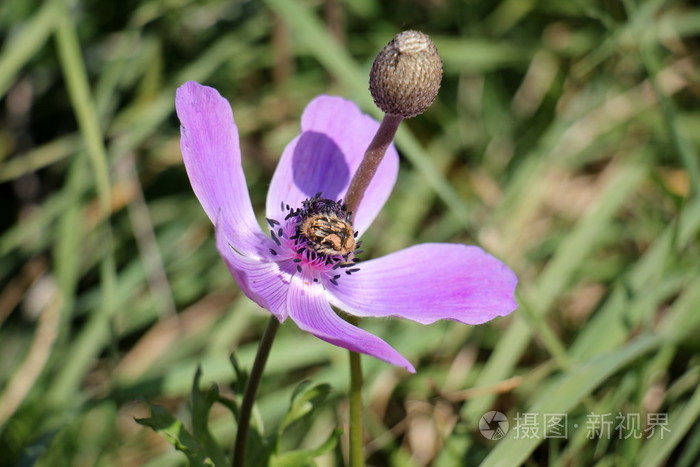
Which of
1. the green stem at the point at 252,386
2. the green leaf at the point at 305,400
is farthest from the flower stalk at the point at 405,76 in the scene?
the green leaf at the point at 305,400

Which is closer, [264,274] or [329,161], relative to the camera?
[264,274]

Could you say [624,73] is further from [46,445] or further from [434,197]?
[46,445]

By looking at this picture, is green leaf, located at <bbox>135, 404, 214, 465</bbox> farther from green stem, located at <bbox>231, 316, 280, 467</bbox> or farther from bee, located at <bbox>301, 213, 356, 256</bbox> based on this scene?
bee, located at <bbox>301, 213, 356, 256</bbox>

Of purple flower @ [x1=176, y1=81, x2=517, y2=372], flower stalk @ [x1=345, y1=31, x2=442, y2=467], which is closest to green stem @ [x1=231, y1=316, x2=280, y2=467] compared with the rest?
purple flower @ [x1=176, y1=81, x2=517, y2=372]

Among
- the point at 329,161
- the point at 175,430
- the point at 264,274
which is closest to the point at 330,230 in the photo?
the point at 264,274

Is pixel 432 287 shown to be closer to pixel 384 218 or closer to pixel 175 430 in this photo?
pixel 175 430

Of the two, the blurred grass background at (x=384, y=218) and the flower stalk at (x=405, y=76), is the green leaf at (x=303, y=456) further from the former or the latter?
the flower stalk at (x=405, y=76)
